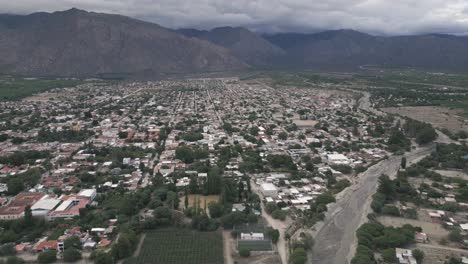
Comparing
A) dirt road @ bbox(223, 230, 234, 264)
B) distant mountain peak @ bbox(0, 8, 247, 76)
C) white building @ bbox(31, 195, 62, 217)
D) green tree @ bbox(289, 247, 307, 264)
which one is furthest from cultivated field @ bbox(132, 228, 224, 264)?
distant mountain peak @ bbox(0, 8, 247, 76)

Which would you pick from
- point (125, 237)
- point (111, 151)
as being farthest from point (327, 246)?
point (111, 151)

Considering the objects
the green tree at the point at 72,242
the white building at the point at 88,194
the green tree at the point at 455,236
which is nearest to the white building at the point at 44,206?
the white building at the point at 88,194

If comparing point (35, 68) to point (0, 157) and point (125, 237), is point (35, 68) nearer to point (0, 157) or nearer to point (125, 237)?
point (0, 157)

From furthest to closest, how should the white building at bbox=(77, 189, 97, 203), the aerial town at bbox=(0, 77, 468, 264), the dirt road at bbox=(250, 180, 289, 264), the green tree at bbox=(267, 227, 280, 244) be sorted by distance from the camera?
Result: 1. the white building at bbox=(77, 189, 97, 203)
2. the green tree at bbox=(267, 227, 280, 244)
3. the aerial town at bbox=(0, 77, 468, 264)
4. the dirt road at bbox=(250, 180, 289, 264)

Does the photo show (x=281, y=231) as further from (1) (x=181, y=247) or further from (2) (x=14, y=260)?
(2) (x=14, y=260)

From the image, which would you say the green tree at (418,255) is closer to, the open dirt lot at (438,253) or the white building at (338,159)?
the open dirt lot at (438,253)

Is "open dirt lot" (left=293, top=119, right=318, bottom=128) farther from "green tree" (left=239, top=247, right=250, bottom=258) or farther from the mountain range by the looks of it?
the mountain range
